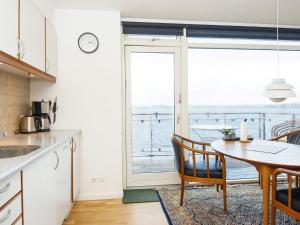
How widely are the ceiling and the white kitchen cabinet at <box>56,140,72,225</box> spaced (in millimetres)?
1829

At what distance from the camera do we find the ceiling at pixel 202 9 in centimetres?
306

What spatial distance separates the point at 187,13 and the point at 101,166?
2437 mm

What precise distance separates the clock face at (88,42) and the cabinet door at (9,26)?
4.33 ft

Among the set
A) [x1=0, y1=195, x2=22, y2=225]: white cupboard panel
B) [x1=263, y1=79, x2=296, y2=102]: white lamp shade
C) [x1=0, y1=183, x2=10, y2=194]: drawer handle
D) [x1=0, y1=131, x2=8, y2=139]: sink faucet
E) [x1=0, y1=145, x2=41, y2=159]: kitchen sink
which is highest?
[x1=263, y1=79, x2=296, y2=102]: white lamp shade

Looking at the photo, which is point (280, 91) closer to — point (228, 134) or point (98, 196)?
point (228, 134)

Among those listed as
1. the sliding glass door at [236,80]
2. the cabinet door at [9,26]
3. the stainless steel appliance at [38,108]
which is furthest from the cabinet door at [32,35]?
the sliding glass door at [236,80]

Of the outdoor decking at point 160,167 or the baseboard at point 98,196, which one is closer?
the baseboard at point 98,196

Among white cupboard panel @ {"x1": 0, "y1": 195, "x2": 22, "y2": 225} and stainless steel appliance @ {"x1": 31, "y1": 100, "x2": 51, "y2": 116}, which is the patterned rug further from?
stainless steel appliance @ {"x1": 31, "y1": 100, "x2": 51, "y2": 116}

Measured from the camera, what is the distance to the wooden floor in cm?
256

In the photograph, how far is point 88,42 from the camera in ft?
10.5

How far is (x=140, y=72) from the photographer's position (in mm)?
3672

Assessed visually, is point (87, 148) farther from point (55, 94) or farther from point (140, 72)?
point (140, 72)

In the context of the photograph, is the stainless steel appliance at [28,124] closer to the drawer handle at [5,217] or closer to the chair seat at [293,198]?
the drawer handle at [5,217]

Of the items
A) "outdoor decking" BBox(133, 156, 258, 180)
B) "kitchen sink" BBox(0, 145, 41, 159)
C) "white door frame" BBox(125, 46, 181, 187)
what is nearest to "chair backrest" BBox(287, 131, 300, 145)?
"outdoor decking" BBox(133, 156, 258, 180)
